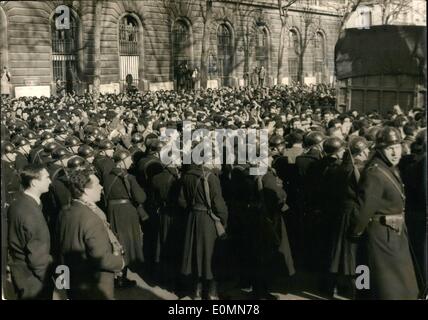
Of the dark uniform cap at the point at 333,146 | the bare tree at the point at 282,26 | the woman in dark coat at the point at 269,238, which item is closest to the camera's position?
the woman in dark coat at the point at 269,238

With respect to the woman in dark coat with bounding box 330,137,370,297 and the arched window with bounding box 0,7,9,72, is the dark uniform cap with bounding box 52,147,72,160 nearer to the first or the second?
the woman in dark coat with bounding box 330,137,370,297

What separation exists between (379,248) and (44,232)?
3.52 metres

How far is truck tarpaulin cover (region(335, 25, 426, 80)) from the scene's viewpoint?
7133mm

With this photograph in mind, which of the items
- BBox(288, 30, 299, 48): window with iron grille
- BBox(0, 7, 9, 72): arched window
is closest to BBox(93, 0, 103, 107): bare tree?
BBox(0, 7, 9, 72): arched window

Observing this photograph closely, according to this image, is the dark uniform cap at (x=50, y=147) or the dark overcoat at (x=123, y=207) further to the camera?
the dark uniform cap at (x=50, y=147)

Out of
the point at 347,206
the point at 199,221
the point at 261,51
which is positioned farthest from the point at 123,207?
the point at 261,51

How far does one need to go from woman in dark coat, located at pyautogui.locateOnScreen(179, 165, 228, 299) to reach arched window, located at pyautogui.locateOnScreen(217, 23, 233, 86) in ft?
45.9

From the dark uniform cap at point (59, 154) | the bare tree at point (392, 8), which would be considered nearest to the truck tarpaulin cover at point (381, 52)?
the bare tree at point (392, 8)

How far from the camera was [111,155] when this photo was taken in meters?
8.51

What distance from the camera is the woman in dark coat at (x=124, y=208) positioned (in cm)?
730

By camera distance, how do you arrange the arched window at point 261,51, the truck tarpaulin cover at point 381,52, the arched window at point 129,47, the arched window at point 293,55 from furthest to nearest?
the arched window at point 129,47, the arched window at point 261,51, the arched window at point 293,55, the truck tarpaulin cover at point 381,52

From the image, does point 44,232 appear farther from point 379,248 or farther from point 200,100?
point 200,100

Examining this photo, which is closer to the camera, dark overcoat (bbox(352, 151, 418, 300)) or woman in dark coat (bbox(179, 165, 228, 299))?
dark overcoat (bbox(352, 151, 418, 300))

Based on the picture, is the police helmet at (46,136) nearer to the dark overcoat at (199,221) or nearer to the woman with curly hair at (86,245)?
the dark overcoat at (199,221)
